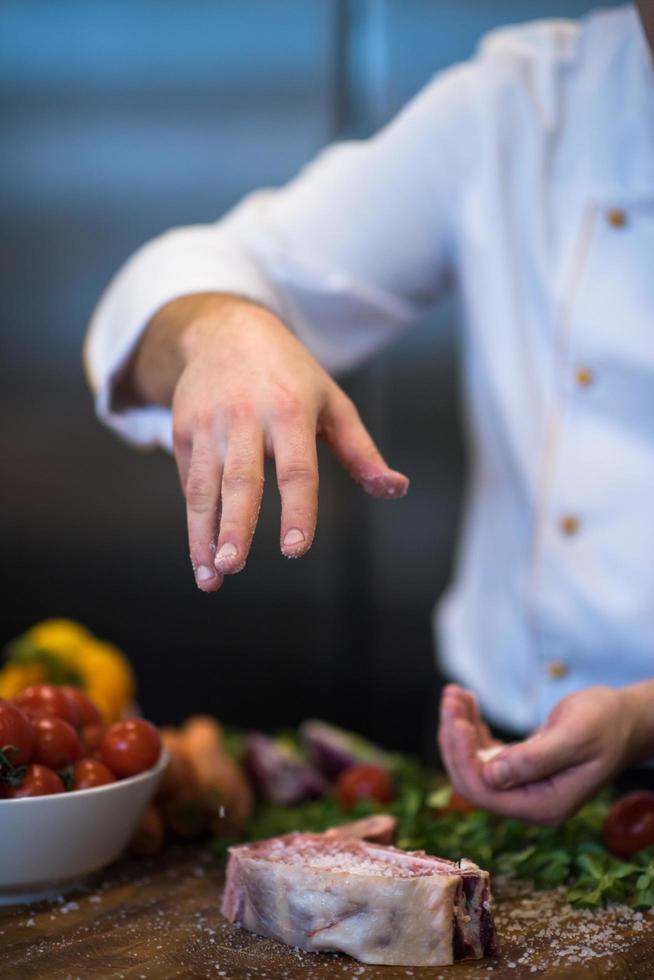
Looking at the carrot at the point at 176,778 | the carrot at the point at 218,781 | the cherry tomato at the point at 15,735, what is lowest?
the carrot at the point at 218,781

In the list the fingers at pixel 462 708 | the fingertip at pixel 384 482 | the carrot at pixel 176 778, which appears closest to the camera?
the fingertip at pixel 384 482

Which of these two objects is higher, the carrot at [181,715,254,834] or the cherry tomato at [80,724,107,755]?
the cherry tomato at [80,724,107,755]

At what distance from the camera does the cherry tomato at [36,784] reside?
2.98ft

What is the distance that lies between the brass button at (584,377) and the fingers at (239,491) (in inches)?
22.1

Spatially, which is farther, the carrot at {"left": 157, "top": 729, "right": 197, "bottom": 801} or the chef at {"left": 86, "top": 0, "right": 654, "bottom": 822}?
the chef at {"left": 86, "top": 0, "right": 654, "bottom": 822}

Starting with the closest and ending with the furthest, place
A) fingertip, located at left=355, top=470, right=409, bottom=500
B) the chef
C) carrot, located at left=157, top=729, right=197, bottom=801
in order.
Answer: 1. fingertip, located at left=355, top=470, right=409, bottom=500
2. carrot, located at left=157, top=729, right=197, bottom=801
3. the chef

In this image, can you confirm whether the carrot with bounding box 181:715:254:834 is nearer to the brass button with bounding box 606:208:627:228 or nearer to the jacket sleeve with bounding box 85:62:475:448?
the jacket sleeve with bounding box 85:62:475:448

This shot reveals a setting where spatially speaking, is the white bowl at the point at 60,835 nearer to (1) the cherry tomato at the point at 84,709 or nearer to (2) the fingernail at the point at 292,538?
(1) the cherry tomato at the point at 84,709

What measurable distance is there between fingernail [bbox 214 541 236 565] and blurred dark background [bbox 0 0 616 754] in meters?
1.91

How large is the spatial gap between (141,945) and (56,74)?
2263mm

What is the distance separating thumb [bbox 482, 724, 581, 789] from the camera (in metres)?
0.91

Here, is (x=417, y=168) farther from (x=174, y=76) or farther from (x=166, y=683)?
(x=166, y=683)

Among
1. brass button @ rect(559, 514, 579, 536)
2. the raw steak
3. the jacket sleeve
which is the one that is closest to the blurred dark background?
the jacket sleeve

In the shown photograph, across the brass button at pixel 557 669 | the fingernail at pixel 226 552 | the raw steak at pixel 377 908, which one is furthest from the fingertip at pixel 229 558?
the brass button at pixel 557 669
